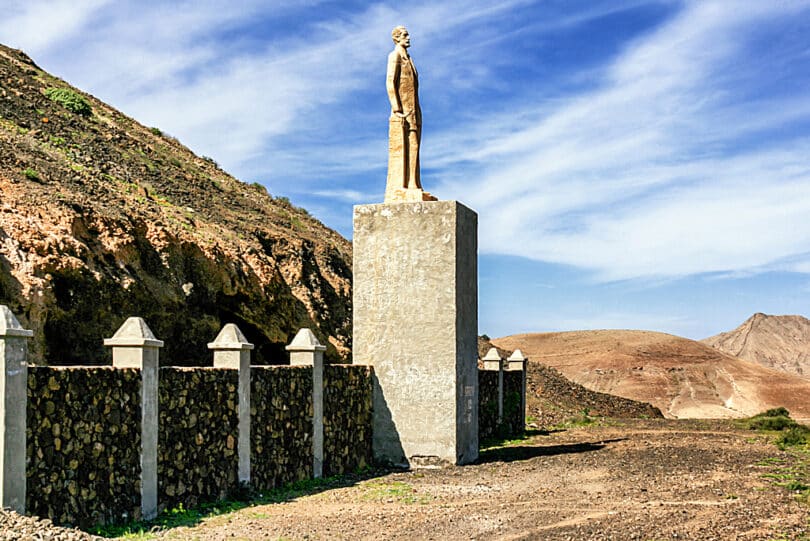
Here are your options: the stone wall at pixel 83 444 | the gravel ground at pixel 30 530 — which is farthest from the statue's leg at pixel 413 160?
the gravel ground at pixel 30 530

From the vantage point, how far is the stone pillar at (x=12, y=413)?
7836 mm

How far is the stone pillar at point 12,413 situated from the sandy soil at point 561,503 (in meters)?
1.73

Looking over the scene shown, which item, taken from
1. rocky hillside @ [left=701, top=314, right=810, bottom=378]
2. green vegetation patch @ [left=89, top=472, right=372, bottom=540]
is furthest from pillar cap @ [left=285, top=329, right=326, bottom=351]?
rocky hillside @ [left=701, top=314, right=810, bottom=378]

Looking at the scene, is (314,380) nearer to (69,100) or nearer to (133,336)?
(133,336)

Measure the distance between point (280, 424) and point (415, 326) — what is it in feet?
10.9

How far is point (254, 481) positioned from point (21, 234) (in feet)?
24.3

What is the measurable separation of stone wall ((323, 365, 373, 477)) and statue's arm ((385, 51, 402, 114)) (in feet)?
15.2

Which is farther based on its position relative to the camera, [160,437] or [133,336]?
[160,437]

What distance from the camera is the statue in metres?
15.8

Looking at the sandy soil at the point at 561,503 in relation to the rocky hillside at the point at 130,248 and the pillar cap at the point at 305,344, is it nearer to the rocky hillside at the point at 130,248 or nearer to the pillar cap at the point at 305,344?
the pillar cap at the point at 305,344

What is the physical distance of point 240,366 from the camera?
1160cm

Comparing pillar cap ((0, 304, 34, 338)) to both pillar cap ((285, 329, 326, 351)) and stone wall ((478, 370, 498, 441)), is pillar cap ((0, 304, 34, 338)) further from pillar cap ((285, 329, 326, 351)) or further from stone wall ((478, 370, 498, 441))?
stone wall ((478, 370, 498, 441))

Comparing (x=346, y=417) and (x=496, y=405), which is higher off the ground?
(x=346, y=417)

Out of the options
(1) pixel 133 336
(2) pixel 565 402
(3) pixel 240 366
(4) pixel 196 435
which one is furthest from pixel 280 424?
(2) pixel 565 402
